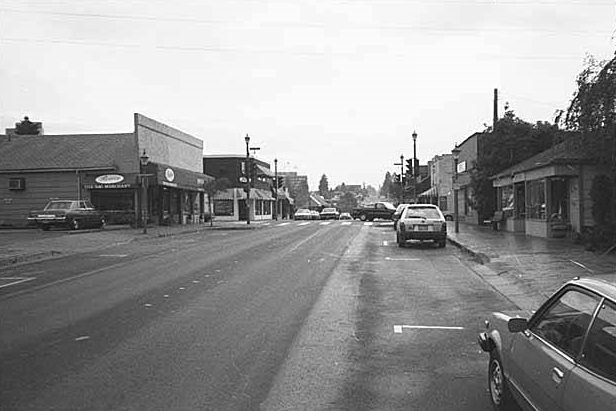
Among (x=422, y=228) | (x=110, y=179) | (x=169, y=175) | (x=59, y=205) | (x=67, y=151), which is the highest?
(x=67, y=151)

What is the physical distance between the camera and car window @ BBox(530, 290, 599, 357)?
A: 4.09 metres

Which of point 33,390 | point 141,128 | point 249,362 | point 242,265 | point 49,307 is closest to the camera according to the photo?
point 33,390

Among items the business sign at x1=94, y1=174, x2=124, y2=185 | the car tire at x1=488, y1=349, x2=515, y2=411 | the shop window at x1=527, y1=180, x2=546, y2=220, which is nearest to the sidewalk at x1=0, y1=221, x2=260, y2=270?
the business sign at x1=94, y1=174, x2=124, y2=185

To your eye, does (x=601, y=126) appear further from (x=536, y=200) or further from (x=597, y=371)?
(x=597, y=371)

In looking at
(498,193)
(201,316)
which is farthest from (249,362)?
(498,193)

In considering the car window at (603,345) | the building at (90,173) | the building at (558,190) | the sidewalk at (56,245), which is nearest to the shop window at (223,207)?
the building at (90,173)

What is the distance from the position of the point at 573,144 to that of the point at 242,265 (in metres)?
12.4

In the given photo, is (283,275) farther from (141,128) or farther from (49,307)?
(141,128)

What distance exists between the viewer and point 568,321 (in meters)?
4.41

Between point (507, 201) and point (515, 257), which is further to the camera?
point (507, 201)

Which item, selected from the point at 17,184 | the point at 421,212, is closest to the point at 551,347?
the point at 421,212

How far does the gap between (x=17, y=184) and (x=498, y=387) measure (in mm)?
39647

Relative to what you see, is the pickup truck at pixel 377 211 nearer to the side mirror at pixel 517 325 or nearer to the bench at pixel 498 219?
the bench at pixel 498 219

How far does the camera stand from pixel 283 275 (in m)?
14.9
